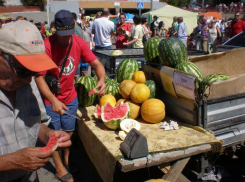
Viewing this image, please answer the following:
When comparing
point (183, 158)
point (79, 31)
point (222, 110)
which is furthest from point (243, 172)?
point (79, 31)

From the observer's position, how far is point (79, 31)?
7.74 m

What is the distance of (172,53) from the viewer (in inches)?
149

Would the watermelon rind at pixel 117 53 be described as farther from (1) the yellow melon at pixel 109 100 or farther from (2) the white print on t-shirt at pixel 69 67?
(2) the white print on t-shirt at pixel 69 67

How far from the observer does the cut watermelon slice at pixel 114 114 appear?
3.24 metres

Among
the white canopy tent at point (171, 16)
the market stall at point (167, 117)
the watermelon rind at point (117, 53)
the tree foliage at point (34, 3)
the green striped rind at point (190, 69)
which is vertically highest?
the tree foliage at point (34, 3)

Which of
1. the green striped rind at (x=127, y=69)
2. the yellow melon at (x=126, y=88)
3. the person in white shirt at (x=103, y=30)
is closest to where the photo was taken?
the yellow melon at (x=126, y=88)

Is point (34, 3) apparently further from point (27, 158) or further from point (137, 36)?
point (27, 158)

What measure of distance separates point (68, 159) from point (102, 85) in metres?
1.67

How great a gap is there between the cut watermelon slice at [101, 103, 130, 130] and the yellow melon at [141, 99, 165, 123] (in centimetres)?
23

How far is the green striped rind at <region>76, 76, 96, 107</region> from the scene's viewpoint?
13.7ft

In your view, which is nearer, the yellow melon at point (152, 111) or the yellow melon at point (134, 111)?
the yellow melon at point (152, 111)

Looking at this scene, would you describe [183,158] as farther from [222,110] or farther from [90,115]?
[90,115]

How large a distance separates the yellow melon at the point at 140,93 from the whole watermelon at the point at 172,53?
60 cm

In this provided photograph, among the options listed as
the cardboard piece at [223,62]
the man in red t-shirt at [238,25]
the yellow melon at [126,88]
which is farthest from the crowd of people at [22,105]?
the man in red t-shirt at [238,25]
